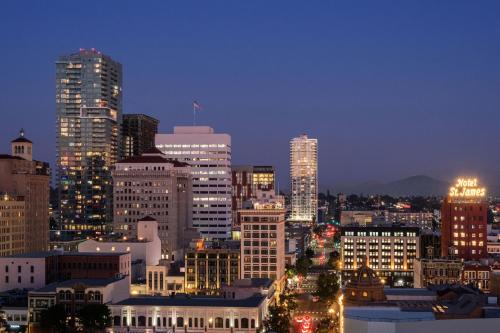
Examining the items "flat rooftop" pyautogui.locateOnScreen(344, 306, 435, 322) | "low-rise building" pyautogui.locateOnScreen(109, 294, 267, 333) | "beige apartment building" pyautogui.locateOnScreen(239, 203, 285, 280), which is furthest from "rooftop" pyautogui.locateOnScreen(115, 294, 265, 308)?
"flat rooftop" pyautogui.locateOnScreen(344, 306, 435, 322)

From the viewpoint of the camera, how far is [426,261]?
171250 mm

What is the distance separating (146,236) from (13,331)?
61922 millimetres

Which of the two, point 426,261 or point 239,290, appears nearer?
point 239,290

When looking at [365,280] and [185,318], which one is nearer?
[185,318]

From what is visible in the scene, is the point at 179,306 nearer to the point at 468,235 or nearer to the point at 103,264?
the point at 103,264

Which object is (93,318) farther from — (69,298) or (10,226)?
(10,226)

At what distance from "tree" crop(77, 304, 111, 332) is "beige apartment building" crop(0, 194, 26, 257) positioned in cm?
7587

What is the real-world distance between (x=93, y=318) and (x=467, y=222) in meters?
101

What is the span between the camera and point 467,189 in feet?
620

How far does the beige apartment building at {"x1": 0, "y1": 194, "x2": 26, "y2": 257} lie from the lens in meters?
191

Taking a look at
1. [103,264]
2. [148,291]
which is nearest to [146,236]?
[148,291]

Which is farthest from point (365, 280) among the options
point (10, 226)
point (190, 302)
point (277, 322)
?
point (10, 226)

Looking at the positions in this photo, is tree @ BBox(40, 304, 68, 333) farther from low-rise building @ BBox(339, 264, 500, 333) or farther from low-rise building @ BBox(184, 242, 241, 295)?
low-rise building @ BBox(184, 242, 241, 295)

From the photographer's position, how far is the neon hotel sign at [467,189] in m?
188
